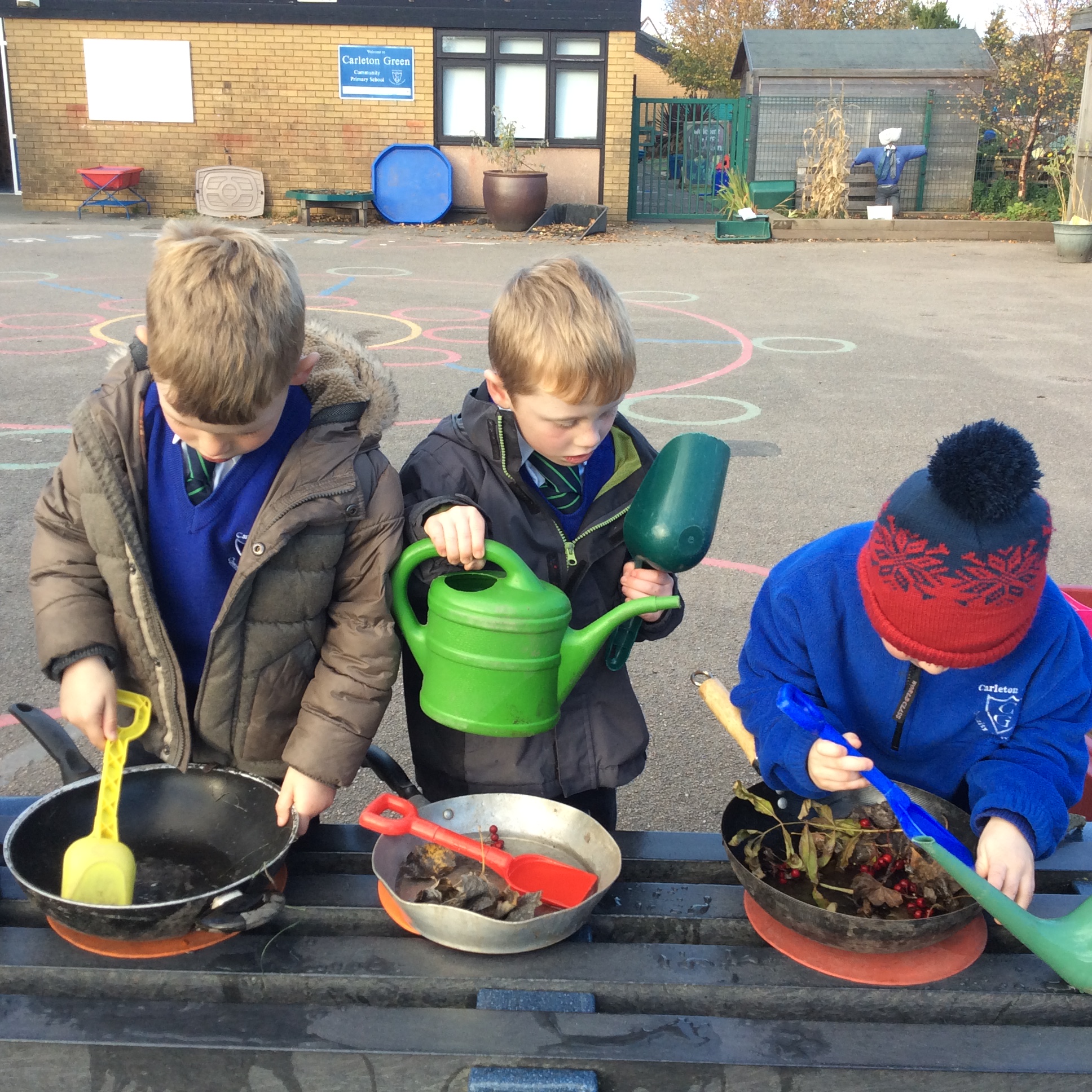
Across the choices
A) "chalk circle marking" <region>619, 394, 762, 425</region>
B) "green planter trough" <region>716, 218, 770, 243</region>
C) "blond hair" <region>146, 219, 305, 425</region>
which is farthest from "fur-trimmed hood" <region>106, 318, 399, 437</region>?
"green planter trough" <region>716, 218, 770, 243</region>

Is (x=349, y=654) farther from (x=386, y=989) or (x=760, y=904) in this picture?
(x=760, y=904)

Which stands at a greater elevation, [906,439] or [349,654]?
[349,654]

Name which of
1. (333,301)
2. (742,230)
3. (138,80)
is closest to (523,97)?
(742,230)

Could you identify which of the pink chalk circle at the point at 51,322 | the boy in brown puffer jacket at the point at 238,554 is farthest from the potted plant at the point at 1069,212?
the boy in brown puffer jacket at the point at 238,554

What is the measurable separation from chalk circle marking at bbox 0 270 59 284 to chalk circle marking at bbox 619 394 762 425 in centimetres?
725

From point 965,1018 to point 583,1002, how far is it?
1.76ft

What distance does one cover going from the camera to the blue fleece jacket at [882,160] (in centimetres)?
1741

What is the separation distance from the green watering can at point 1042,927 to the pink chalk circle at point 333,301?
873cm

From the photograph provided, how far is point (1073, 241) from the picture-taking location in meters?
12.9

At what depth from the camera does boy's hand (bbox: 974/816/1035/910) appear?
5.14ft

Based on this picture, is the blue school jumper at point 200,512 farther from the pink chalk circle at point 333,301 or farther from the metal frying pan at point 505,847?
the pink chalk circle at point 333,301

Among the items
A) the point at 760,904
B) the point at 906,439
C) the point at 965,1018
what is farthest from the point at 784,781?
the point at 906,439

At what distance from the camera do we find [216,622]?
1.73 metres

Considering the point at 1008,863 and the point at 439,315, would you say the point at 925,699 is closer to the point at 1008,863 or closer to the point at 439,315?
the point at 1008,863
